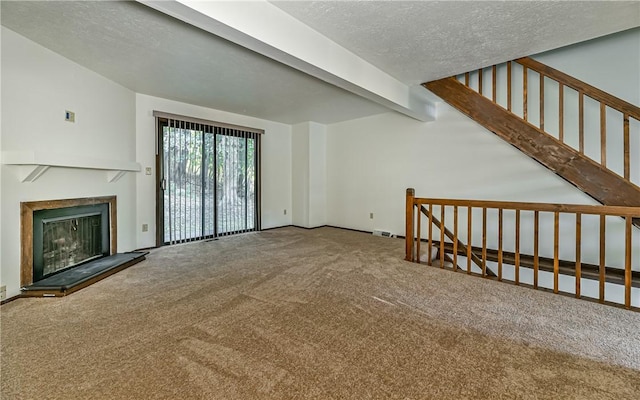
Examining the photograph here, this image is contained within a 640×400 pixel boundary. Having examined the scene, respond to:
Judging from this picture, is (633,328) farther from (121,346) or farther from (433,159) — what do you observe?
(121,346)

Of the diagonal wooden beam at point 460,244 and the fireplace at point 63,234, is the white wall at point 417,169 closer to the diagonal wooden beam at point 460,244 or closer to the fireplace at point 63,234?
the diagonal wooden beam at point 460,244

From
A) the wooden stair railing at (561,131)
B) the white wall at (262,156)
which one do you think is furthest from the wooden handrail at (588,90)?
the white wall at (262,156)

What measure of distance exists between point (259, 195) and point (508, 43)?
434 cm

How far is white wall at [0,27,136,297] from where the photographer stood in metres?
2.30

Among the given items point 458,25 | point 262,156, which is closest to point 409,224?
point 458,25

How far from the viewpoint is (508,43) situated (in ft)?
8.41

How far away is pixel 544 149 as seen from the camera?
116 inches

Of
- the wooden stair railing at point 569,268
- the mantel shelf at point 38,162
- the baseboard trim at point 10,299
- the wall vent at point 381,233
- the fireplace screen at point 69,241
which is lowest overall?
the baseboard trim at point 10,299

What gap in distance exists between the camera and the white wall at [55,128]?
230 cm

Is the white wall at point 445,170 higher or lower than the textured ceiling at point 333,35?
lower

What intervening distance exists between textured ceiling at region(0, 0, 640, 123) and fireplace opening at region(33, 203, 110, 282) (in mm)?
1610

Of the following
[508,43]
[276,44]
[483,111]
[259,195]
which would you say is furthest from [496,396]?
[259,195]

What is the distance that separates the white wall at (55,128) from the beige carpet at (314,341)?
2.95 feet

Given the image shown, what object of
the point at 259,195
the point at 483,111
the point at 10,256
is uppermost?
the point at 483,111
